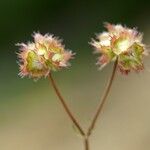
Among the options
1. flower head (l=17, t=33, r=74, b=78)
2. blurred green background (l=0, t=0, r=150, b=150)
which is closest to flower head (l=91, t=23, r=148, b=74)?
flower head (l=17, t=33, r=74, b=78)

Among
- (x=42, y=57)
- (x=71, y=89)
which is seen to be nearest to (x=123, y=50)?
(x=42, y=57)

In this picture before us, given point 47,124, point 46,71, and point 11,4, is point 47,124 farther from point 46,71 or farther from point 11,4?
point 46,71

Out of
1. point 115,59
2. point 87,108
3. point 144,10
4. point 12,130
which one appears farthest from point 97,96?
point 115,59

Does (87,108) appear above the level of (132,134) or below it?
above

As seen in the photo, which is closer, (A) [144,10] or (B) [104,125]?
(B) [104,125]

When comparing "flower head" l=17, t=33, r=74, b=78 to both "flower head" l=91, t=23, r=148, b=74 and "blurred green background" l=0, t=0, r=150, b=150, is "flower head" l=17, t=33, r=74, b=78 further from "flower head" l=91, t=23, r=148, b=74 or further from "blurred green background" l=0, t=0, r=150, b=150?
"blurred green background" l=0, t=0, r=150, b=150

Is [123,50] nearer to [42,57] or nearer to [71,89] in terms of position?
[42,57]
